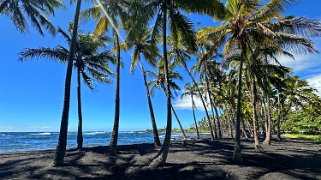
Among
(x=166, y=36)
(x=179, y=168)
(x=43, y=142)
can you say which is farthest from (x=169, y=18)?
(x=43, y=142)

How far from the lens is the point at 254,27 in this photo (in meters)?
15.0

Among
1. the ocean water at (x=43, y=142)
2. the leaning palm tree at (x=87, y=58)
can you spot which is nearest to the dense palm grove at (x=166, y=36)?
the leaning palm tree at (x=87, y=58)

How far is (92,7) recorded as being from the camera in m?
18.8

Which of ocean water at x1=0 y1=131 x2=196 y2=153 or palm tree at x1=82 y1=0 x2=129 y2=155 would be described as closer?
palm tree at x1=82 y1=0 x2=129 y2=155

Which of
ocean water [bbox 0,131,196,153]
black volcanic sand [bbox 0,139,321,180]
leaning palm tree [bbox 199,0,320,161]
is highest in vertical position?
leaning palm tree [bbox 199,0,320,161]

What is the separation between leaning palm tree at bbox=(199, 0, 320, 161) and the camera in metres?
14.1

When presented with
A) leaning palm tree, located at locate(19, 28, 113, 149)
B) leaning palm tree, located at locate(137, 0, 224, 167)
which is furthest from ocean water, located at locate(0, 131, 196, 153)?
leaning palm tree, located at locate(137, 0, 224, 167)

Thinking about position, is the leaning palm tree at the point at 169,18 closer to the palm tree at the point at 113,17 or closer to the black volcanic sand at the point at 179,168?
the black volcanic sand at the point at 179,168

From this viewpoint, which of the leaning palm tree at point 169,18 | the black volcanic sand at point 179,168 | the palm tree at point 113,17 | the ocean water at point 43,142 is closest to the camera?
the black volcanic sand at point 179,168

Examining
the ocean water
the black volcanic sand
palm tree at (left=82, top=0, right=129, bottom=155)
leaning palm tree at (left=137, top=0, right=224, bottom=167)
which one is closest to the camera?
the black volcanic sand

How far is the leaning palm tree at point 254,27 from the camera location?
46.1ft

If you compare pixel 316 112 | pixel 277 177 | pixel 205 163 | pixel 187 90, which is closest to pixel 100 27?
pixel 205 163

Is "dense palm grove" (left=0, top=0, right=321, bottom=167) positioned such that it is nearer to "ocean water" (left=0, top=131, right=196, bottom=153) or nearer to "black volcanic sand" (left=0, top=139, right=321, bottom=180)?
"black volcanic sand" (left=0, top=139, right=321, bottom=180)

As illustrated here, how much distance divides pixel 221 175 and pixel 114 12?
11.4 metres
